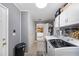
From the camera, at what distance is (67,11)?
5.46 ft

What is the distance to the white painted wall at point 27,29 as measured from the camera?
1.32 meters

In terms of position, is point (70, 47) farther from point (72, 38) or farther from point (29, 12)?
point (29, 12)

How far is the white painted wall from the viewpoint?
1.32m

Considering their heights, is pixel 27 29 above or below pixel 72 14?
below

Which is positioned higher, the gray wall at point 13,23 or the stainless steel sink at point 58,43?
the gray wall at point 13,23

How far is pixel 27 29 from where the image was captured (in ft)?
4.59

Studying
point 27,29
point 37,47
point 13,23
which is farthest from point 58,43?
point 13,23

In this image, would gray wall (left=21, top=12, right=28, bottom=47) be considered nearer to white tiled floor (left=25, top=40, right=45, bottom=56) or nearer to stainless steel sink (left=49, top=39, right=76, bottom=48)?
white tiled floor (left=25, top=40, right=45, bottom=56)

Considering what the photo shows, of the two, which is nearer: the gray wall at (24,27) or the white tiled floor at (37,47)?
the gray wall at (24,27)

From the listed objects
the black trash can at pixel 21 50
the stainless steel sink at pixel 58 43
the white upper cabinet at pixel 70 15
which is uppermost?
the white upper cabinet at pixel 70 15

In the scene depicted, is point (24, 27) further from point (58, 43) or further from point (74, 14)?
point (74, 14)

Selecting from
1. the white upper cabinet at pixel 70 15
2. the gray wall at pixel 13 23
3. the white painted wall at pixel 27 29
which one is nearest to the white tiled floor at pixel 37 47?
the white painted wall at pixel 27 29

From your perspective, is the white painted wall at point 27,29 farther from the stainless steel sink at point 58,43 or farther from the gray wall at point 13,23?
the stainless steel sink at point 58,43

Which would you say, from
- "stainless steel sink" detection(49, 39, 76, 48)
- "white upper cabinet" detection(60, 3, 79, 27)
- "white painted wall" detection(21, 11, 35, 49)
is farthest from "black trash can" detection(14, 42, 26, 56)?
"white upper cabinet" detection(60, 3, 79, 27)
